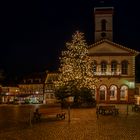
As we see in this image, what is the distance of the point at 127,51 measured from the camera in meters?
63.5

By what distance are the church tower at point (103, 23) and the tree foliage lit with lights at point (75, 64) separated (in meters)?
14.7

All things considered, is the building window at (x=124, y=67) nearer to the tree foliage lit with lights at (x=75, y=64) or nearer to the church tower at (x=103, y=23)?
the church tower at (x=103, y=23)

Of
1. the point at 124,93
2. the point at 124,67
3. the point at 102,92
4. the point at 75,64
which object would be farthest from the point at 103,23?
the point at 75,64

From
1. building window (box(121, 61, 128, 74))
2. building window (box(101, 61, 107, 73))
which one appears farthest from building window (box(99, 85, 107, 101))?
building window (box(121, 61, 128, 74))

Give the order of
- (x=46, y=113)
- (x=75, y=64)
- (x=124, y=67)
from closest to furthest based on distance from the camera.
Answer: (x=46, y=113), (x=75, y=64), (x=124, y=67)

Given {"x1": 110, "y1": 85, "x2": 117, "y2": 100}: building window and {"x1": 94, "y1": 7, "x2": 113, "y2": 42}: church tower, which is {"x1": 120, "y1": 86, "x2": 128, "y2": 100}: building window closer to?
{"x1": 110, "y1": 85, "x2": 117, "y2": 100}: building window

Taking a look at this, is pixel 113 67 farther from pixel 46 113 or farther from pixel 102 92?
pixel 46 113

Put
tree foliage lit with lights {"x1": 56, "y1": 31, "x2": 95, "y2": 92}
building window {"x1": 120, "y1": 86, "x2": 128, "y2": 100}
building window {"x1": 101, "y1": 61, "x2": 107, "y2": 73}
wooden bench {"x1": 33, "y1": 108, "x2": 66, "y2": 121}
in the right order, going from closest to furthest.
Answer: wooden bench {"x1": 33, "y1": 108, "x2": 66, "y2": 121}, tree foliage lit with lights {"x1": 56, "y1": 31, "x2": 95, "y2": 92}, building window {"x1": 120, "y1": 86, "x2": 128, "y2": 100}, building window {"x1": 101, "y1": 61, "x2": 107, "y2": 73}

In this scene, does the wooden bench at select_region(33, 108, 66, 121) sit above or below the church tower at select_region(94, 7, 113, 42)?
below

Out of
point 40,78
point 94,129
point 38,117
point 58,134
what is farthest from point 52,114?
point 40,78

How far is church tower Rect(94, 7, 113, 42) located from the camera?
2594 inches

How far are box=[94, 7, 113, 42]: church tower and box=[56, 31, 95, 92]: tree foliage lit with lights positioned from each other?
48.3 ft

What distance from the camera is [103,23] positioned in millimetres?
66062

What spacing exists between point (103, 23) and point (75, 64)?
679 inches
